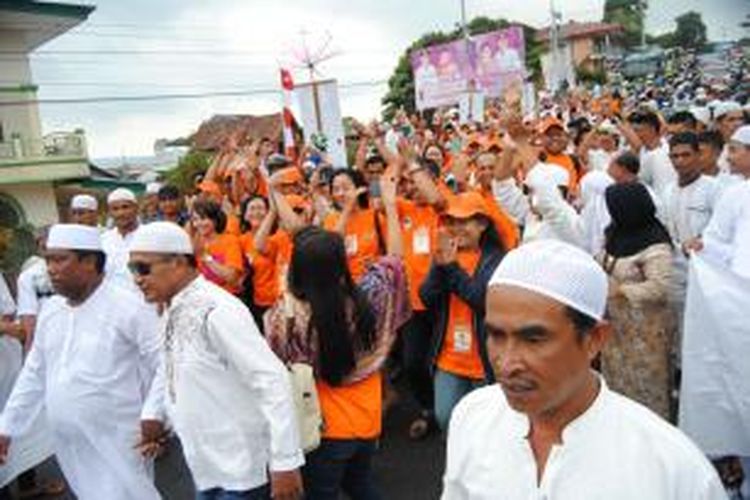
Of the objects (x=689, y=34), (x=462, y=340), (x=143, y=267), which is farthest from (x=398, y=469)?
(x=689, y=34)

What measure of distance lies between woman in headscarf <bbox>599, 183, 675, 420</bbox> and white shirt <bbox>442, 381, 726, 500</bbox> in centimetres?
269

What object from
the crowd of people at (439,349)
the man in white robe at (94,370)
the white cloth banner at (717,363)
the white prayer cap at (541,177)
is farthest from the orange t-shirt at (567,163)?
the man in white robe at (94,370)

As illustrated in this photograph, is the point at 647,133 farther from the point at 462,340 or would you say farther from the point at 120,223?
the point at 120,223

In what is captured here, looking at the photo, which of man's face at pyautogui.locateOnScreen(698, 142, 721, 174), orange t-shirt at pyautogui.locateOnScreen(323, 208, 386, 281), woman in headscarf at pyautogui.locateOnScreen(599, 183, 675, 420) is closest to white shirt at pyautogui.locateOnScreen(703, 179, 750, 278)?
woman in headscarf at pyautogui.locateOnScreen(599, 183, 675, 420)

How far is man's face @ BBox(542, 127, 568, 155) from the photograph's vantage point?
28.6 ft

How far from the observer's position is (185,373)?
3.64 meters

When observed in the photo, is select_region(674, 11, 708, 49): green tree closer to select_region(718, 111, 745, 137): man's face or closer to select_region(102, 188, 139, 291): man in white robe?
select_region(718, 111, 745, 137): man's face

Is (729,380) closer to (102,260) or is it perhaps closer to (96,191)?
(102,260)

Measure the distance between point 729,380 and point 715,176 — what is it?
259 centimetres

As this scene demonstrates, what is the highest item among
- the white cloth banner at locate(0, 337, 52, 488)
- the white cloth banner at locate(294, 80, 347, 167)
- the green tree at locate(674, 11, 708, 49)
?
the green tree at locate(674, 11, 708, 49)

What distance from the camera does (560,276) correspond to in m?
2.00

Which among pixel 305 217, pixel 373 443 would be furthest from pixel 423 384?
pixel 373 443

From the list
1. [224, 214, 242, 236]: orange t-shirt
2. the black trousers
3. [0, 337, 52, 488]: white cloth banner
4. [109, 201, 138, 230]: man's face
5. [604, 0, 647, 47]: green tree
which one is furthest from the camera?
[604, 0, 647, 47]: green tree

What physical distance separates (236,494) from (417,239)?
10.2ft
